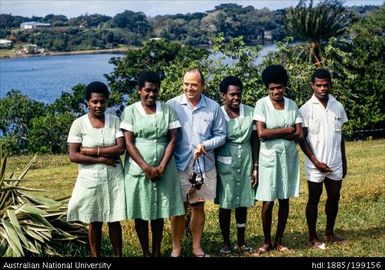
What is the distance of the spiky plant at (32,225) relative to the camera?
5.52 meters

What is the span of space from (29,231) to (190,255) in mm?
1549

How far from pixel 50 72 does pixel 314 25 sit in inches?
1729

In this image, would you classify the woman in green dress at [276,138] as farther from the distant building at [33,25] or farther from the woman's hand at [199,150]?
the distant building at [33,25]

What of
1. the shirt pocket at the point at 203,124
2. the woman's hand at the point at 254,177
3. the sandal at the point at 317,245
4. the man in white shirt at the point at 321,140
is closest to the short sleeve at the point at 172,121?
the shirt pocket at the point at 203,124

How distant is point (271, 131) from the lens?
19.8 feet

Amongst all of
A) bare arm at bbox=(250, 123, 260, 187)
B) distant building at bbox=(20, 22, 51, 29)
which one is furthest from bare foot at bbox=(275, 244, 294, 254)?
distant building at bbox=(20, 22, 51, 29)

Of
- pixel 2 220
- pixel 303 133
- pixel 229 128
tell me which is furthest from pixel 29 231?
pixel 303 133

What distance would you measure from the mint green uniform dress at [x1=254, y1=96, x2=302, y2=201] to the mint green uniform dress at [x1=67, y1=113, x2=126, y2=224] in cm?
139

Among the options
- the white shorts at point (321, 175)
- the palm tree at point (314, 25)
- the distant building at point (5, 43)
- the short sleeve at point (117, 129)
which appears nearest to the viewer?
the short sleeve at point (117, 129)

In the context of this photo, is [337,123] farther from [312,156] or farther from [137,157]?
[137,157]

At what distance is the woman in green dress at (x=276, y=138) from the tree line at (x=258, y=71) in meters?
16.9

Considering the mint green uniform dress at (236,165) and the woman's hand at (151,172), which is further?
the mint green uniform dress at (236,165)

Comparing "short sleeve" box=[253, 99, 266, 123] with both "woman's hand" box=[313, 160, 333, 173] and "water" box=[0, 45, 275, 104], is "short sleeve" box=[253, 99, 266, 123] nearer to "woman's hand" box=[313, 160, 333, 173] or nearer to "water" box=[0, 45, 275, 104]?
"woman's hand" box=[313, 160, 333, 173]

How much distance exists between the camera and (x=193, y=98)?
5.91 metres
